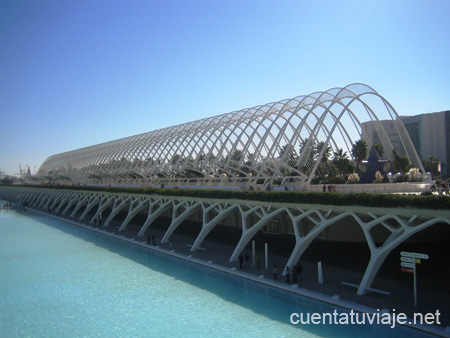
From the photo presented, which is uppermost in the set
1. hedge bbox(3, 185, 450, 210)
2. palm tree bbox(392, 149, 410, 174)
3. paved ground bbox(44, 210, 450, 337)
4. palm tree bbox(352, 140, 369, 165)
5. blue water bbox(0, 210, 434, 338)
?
palm tree bbox(352, 140, 369, 165)

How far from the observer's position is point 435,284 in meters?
18.4

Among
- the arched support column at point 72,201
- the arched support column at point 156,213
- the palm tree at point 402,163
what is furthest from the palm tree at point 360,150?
the arched support column at point 72,201

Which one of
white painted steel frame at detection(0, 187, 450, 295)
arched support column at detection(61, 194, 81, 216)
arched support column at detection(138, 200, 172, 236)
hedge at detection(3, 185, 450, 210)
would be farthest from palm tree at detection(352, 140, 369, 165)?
arched support column at detection(61, 194, 81, 216)

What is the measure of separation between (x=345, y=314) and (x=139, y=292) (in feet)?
37.2

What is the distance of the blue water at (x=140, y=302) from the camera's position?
589 inches

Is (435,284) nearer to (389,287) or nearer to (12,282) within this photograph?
(389,287)

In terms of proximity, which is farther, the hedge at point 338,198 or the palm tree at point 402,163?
the palm tree at point 402,163

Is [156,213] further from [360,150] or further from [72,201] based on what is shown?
[72,201]

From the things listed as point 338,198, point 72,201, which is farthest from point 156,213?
point 72,201

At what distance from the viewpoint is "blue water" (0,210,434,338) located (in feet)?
49.1

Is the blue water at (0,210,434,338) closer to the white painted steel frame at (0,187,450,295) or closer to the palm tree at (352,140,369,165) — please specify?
the white painted steel frame at (0,187,450,295)

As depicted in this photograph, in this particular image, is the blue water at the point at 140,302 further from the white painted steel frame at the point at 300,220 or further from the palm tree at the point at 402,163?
the palm tree at the point at 402,163

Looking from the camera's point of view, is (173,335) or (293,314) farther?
(293,314)

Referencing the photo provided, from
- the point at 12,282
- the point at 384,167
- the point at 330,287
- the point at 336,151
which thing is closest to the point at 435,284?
the point at 330,287
